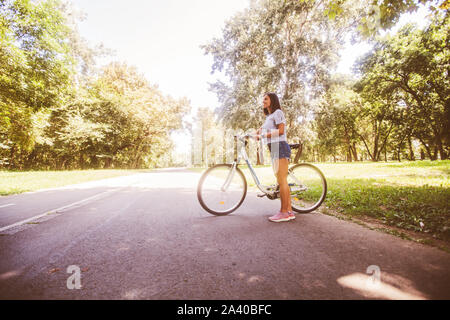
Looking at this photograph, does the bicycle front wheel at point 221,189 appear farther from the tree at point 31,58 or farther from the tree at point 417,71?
the tree at point 417,71

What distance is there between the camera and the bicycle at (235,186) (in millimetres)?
4170

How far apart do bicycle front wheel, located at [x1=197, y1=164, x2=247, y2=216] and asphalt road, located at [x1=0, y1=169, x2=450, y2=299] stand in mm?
579

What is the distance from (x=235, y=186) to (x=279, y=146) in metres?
1.18

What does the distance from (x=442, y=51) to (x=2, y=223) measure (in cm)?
3184

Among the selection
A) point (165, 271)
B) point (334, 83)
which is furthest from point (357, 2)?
point (165, 271)

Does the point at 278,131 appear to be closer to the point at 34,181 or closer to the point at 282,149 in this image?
the point at 282,149

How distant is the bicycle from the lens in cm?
417

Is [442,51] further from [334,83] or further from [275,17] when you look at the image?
[275,17]

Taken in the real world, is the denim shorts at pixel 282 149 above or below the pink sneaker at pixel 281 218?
above

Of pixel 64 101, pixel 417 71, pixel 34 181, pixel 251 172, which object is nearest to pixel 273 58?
pixel 417 71

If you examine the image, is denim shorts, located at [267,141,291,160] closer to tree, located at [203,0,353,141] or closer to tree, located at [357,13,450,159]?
tree, located at [203,0,353,141]

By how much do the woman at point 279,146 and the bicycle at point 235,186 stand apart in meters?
0.33

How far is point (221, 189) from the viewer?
4.29 metres

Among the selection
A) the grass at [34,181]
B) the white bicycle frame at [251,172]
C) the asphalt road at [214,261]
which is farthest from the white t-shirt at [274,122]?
the grass at [34,181]
